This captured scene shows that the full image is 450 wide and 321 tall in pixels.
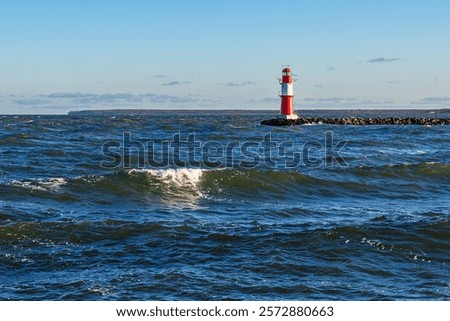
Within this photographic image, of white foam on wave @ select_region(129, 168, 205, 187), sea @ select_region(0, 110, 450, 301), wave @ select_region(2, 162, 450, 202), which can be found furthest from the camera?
white foam on wave @ select_region(129, 168, 205, 187)

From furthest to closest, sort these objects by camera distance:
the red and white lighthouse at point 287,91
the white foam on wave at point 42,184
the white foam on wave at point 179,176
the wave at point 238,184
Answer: the red and white lighthouse at point 287,91, the white foam on wave at point 179,176, the wave at point 238,184, the white foam on wave at point 42,184

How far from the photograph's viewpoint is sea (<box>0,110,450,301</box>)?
920 cm

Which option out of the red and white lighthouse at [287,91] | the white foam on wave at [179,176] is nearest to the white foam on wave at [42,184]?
the white foam on wave at [179,176]

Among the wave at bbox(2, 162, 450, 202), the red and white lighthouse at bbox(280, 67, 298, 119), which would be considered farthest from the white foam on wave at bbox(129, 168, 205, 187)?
the red and white lighthouse at bbox(280, 67, 298, 119)

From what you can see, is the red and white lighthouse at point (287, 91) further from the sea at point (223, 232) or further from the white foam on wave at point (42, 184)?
the white foam on wave at point (42, 184)

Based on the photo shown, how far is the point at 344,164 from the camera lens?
25.7 m

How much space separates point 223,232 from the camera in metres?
12.3

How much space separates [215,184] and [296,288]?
35.5 ft

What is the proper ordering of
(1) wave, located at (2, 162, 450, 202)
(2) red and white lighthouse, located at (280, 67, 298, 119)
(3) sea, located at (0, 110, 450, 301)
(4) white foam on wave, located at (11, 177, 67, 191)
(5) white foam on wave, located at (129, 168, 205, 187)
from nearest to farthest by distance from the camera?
1. (3) sea, located at (0, 110, 450, 301)
2. (4) white foam on wave, located at (11, 177, 67, 191)
3. (1) wave, located at (2, 162, 450, 202)
4. (5) white foam on wave, located at (129, 168, 205, 187)
5. (2) red and white lighthouse, located at (280, 67, 298, 119)

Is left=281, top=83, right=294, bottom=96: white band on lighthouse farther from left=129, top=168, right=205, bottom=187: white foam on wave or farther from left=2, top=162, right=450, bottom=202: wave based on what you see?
left=129, top=168, right=205, bottom=187: white foam on wave

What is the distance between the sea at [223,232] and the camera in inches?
362

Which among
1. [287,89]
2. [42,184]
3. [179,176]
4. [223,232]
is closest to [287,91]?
[287,89]
